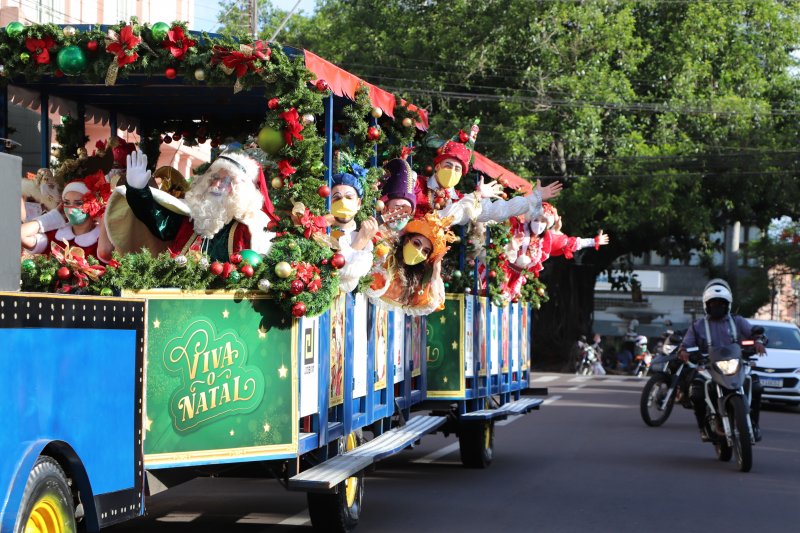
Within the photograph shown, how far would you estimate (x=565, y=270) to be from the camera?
4081 centimetres

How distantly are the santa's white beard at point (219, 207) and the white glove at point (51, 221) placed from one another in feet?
4.72

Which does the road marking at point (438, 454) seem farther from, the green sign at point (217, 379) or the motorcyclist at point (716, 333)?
the green sign at point (217, 379)

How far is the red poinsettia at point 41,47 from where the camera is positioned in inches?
311

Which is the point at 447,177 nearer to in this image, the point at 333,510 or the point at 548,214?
the point at 548,214

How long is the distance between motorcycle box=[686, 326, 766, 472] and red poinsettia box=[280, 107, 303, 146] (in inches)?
271

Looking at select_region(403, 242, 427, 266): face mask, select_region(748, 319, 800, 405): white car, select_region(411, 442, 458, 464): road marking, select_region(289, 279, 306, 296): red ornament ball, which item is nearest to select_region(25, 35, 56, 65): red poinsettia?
select_region(289, 279, 306, 296): red ornament ball

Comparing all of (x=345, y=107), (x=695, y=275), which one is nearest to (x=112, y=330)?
(x=345, y=107)

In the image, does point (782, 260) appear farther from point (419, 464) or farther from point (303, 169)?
point (303, 169)

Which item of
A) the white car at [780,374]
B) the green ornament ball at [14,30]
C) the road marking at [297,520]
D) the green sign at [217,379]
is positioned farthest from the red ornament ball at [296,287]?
the white car at [780,374]

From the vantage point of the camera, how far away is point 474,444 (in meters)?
13.4

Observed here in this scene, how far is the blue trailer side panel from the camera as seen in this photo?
16.8 feet

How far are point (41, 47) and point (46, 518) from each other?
353cm

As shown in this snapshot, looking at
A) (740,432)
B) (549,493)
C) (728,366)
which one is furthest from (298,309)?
(728,366)

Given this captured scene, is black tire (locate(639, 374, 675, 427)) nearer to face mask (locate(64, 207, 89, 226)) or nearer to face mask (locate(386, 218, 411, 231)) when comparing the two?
face mask (locate(386, 218, 411, 231))
